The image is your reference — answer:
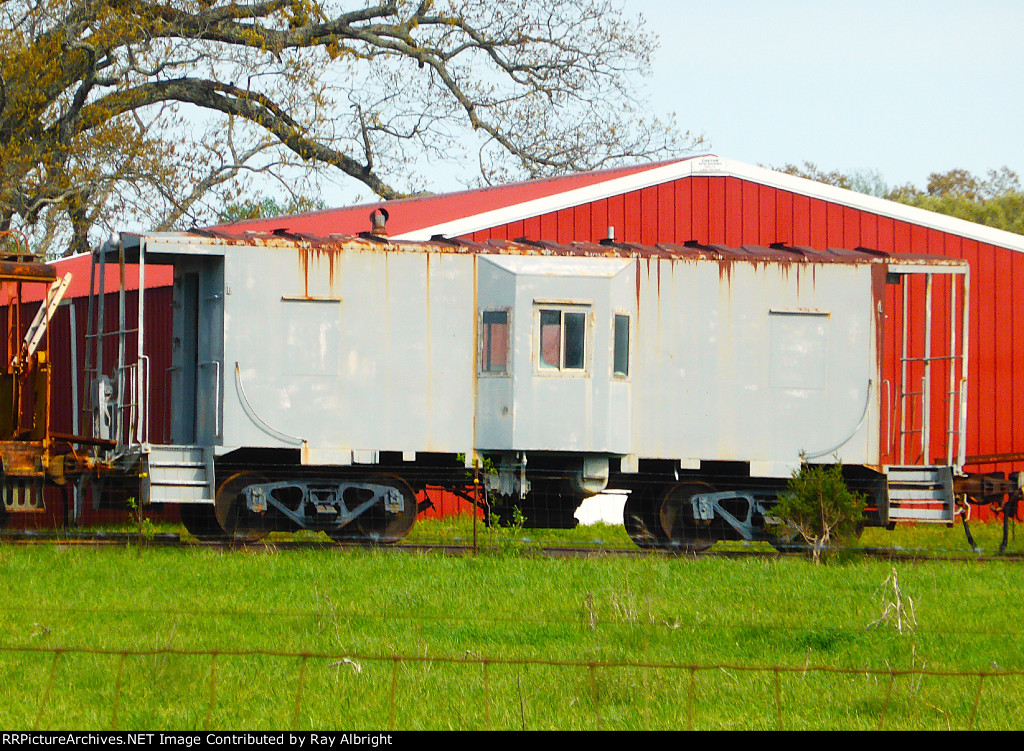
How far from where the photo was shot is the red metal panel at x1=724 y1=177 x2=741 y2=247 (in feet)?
68.4

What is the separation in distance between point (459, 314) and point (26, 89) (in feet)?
56.7

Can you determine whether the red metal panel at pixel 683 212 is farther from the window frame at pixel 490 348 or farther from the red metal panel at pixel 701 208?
the window frame at pixel 490 348

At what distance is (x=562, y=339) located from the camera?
15.4 m

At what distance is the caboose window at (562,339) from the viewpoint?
606 inches

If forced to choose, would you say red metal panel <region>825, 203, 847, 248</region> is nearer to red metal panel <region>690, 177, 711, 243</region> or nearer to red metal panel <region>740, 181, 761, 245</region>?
red metal panel <region>740, 181, 761, 245</region>

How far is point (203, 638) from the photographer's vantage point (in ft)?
30.8

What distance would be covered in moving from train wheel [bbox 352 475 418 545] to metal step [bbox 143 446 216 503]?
1.67m

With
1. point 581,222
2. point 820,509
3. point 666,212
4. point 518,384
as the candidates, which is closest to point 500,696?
point 820,509

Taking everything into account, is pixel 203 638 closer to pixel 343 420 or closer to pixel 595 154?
pixel 343 420

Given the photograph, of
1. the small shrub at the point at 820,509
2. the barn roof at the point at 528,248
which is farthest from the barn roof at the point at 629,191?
the small shrub at the point at 820,509

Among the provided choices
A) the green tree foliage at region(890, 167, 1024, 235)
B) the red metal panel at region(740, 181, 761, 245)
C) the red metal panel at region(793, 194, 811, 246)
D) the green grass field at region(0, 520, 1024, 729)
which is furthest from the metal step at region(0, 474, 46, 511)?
the green tree foliage at region(890, 167, 1024, 235)

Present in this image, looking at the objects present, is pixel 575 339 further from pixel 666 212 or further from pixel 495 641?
pixel 495 641

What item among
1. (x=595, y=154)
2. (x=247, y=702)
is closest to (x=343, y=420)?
(x=247, y=702)

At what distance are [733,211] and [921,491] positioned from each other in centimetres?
642
